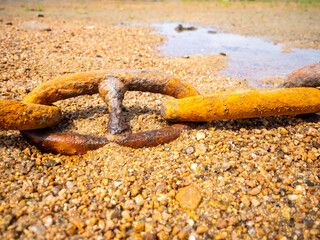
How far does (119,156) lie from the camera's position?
8.17ft

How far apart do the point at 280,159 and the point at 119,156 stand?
186cm

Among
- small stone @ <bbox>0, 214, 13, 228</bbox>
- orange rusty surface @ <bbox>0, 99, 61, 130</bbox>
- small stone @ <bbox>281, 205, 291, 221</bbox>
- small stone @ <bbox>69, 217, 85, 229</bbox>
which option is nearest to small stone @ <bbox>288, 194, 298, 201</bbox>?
small stone @ <bbox>281, 205, 291, 221</bbox>

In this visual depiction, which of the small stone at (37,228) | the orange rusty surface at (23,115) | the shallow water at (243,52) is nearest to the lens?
the small stone at (37,228)

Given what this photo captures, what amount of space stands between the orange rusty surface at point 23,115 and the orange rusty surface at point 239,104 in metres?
1.46

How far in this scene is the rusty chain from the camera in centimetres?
256

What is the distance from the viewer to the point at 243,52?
6.96 metres

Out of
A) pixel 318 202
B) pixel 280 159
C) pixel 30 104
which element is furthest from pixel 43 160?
pixel 318 202

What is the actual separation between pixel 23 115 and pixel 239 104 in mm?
2418

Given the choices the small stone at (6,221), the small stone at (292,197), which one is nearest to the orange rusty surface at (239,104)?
the small stone at (292,197)

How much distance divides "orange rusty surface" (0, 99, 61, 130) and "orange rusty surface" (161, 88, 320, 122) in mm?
1457

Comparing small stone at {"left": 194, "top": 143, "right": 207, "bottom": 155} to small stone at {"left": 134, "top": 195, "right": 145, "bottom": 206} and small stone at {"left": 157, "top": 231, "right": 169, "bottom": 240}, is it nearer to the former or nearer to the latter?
small stone at {"left": 134, "top": 195, "right": 145, "bottom": 206}

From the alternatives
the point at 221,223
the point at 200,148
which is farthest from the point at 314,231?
the point at 200,148

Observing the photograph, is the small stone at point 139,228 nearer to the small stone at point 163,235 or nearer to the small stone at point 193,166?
the small stone at point 163,235

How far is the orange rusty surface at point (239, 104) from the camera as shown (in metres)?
2.60
